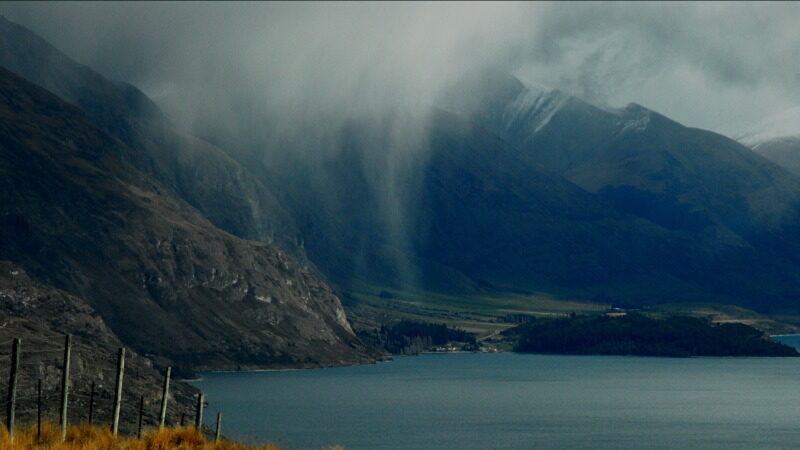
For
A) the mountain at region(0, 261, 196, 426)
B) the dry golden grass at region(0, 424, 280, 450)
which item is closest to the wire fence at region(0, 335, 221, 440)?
the mountain at region(0, 261, 196, 426)

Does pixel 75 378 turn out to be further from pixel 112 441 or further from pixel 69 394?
pixel 112 441

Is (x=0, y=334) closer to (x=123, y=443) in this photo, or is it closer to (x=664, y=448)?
(x=664, y=448)

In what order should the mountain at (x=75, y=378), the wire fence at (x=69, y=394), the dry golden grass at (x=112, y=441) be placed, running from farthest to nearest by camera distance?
the mountain at (x=75, y=378), the wire fence at (x=69, y=394), the dry golden grass at (x=112, y=441)

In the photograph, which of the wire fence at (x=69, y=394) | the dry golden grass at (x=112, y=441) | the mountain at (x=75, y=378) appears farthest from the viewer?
the mountain at (x=75, y=378)

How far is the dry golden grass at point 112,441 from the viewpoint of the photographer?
51.2 metres

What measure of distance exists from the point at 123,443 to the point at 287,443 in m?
96.1

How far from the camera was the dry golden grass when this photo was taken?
51.2 metres

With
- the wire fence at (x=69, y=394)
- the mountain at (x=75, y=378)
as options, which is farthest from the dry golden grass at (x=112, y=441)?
the mountain at (x=75, y=378)

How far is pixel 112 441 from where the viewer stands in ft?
173

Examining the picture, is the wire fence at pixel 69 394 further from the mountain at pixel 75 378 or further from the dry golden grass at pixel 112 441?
the dry golden grass at pixel 112 441

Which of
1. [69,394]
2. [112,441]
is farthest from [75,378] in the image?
[112,441]

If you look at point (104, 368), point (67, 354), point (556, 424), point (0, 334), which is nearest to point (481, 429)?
point (556, 424)

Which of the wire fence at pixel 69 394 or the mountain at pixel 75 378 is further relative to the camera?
the mountain at pixel 75 378

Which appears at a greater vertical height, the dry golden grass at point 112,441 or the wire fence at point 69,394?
the dry golden grass at point 112,441
